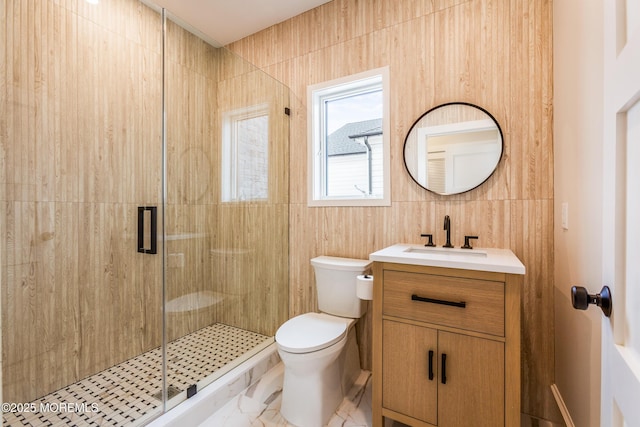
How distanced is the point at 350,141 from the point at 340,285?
3.56 ft

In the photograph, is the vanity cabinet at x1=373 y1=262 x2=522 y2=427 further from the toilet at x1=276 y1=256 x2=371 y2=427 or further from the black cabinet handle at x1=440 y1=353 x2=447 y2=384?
the toilet at x1=276 y1=256 x2=371 y2=427

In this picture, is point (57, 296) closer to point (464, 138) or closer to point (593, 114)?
point (464, 138)

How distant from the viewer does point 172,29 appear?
5.93 feet

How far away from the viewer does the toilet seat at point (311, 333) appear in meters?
1.46

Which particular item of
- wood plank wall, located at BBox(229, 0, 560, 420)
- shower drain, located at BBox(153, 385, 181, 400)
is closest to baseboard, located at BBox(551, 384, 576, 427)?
wood plank wall, located at BBox(229, 0, 560, 420)

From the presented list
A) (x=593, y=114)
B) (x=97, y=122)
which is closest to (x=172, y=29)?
(x=97, y=122)

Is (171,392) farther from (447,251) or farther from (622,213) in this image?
→ (622,213)

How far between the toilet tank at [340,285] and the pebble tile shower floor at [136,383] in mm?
726

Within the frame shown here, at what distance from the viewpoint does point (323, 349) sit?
1.48 metres

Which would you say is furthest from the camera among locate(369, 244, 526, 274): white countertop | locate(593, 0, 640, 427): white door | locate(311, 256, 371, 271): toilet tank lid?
locate(311, 256, 371, 271): toilet tank lid

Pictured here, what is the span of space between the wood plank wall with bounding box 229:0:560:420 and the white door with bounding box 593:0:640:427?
3.27ft

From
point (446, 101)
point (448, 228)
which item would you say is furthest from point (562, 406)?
point (446, 101)

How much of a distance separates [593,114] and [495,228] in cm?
72

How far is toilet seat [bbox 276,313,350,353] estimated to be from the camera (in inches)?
57.5
